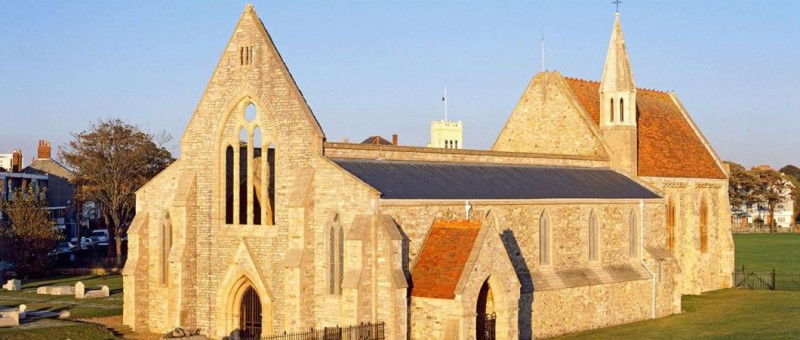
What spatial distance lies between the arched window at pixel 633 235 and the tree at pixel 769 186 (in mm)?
110017

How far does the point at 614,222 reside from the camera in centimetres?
4928

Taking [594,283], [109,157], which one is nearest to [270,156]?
[594,283]

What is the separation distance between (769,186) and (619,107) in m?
109

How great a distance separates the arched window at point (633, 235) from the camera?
166ft

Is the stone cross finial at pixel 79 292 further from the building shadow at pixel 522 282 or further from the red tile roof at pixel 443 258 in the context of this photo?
the building shadow at pixel 522 282

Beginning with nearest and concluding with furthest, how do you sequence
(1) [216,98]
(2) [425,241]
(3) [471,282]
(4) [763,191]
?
1. (3) [471,282]
2. (2) [425,241]
3. (1) [216,98]
4. (4) [763,191]

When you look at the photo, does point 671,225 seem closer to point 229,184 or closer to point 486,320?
point 486,320

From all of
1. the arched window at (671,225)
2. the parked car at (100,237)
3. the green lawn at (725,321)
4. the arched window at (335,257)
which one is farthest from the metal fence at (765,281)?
the parked car at (100,237)

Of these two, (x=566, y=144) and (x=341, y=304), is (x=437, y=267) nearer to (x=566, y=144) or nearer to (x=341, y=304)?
(x=341, y=304)

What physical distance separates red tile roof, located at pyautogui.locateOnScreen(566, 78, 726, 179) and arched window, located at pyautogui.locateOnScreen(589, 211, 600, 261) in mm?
7992

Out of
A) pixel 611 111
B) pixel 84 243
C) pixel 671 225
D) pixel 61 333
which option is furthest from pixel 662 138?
pixel 84 243

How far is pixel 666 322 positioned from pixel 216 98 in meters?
21.4

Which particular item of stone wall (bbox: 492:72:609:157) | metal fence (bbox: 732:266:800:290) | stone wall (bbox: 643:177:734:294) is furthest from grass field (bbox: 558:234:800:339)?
stone wall (bbox: 492:72:609:157)

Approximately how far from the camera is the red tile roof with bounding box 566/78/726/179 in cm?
5678
